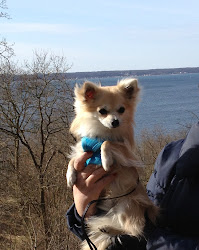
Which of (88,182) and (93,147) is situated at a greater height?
(93,147)

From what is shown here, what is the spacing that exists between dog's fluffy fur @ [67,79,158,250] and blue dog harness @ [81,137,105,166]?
0.09m

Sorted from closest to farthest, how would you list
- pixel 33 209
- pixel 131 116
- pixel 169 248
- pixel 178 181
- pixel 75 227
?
pixel 169 248 → pixel 178 181 → pixel 75 227 → pixel 131 116 → pixel 33 209

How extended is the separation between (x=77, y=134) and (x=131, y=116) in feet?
1.89

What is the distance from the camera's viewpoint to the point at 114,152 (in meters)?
2.90

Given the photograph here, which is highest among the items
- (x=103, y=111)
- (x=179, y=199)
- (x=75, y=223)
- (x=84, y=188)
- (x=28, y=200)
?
(x=103, y=111)

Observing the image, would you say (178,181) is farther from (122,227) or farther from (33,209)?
(33,209)

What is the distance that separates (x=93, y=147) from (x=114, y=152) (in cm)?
22

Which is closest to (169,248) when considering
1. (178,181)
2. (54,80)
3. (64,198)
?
(178,181)

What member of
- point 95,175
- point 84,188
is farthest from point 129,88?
point 84,188

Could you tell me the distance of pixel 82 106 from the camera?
3.41 m

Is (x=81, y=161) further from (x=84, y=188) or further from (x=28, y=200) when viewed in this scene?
(x=28, y=200)

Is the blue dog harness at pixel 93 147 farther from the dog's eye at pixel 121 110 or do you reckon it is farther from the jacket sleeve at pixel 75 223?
the jacket sleeve at pixel 75 223

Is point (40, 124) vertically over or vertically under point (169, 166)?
under

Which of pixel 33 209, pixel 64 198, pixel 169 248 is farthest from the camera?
pixel 33 209
